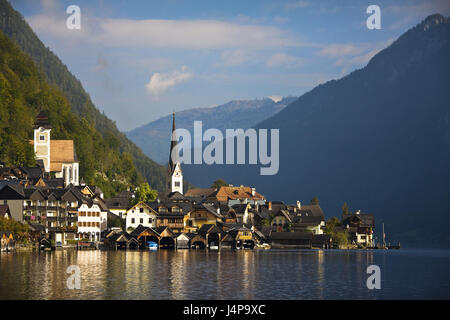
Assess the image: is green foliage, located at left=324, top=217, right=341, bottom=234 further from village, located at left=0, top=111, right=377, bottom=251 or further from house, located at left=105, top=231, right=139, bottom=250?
house, located at left=105, top=231, right=139, bottom=250

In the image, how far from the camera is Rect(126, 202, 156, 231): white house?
6019 inches

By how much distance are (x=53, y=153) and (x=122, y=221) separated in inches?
1113

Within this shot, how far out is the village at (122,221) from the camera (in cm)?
13175

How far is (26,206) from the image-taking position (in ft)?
432

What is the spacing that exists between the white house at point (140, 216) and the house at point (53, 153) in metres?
27.8

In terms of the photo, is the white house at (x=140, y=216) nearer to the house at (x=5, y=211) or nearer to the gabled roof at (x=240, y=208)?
the gabled roof at (x=240, y=208)

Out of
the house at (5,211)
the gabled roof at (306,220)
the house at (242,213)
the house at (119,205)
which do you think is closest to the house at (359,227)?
the gabled roof at (306,220)

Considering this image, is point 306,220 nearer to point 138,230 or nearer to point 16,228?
point 138,230
